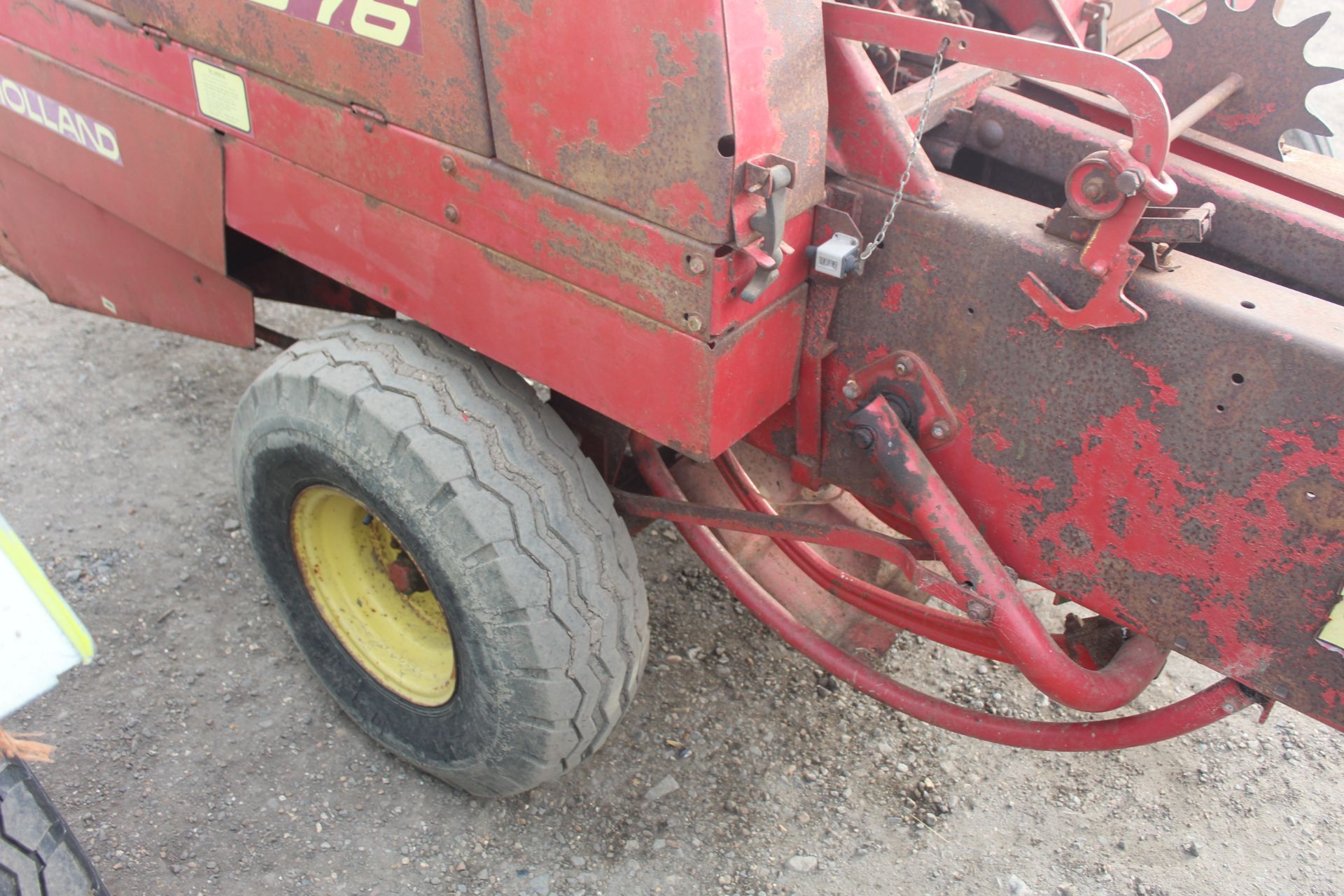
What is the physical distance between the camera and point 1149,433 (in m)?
1.55

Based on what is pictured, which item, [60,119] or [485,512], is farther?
[60,119]

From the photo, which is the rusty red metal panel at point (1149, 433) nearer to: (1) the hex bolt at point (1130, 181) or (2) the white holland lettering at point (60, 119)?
(1) the hex bolt at point (1130, 181)

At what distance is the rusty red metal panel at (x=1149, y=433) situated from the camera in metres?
1.44

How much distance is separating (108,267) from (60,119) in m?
0.48

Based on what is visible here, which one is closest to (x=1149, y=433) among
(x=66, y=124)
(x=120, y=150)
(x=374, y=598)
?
(x=374, y=598)

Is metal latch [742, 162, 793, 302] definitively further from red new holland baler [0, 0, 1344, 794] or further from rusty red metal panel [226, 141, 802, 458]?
rusty red metal panel [226, 141, 802, 458]

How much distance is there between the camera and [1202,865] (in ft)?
7.76

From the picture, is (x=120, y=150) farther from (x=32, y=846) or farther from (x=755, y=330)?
(x=755, y=330)

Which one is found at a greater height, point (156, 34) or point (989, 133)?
point (156, 34)

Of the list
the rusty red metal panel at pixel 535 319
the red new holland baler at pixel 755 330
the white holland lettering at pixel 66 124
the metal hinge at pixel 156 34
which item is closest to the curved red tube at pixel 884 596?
the red new holland baler at pixel 755 330

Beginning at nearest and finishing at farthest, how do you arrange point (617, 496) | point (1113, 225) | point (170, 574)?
point (1113, 225), point (617, 496), point (170, 574)

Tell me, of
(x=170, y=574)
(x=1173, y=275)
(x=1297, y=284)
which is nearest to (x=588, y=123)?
(x=1173, y=275)

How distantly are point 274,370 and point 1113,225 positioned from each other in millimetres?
1570

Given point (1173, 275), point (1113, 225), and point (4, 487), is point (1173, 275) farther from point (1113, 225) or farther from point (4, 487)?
point (4, 487)
